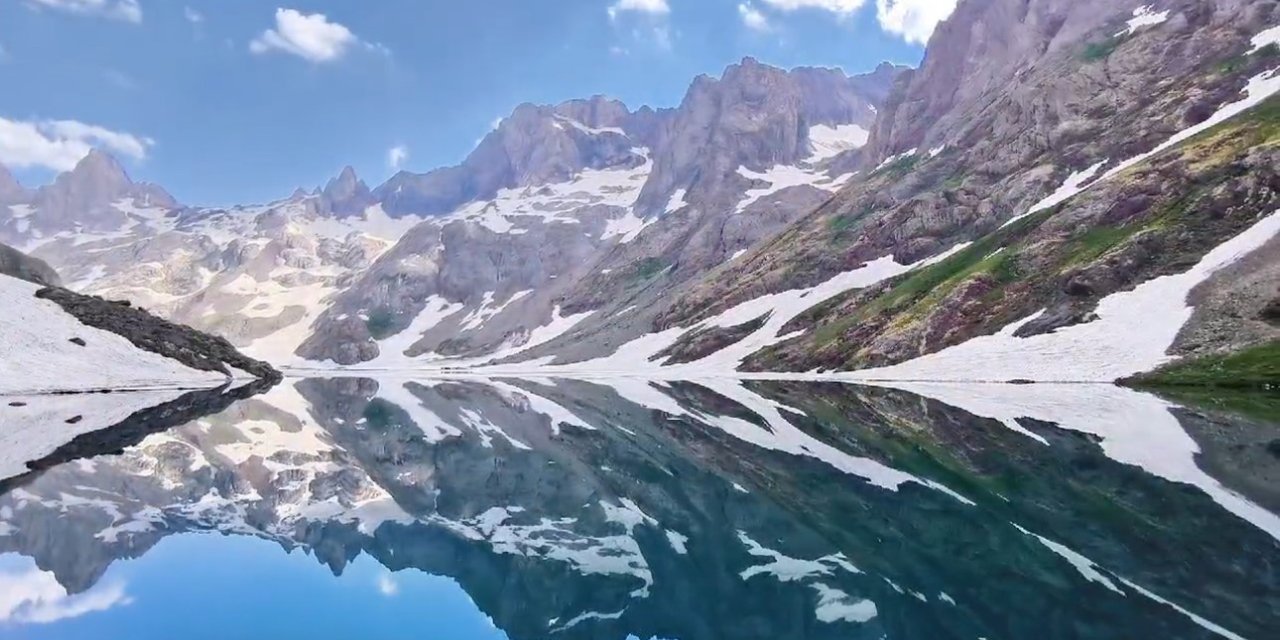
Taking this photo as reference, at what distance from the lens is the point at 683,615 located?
48.8 feet

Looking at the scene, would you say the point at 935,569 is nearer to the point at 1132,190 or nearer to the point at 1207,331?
the point at 1207,331

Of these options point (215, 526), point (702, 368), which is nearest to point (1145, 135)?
point (702, 368)

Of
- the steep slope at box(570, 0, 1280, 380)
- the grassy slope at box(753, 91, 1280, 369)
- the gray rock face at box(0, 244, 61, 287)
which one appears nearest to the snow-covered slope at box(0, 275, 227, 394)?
the gray rock face at box(0, 244, 61, 287)

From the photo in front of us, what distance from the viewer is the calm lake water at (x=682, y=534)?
13.4 m

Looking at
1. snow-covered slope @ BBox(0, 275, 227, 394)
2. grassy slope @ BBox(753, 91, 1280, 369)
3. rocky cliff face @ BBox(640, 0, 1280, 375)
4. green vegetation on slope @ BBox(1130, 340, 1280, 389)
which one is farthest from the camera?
grassy slope @ BBox(753, 91, 1280, 369)

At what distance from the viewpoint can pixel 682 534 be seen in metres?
20.9

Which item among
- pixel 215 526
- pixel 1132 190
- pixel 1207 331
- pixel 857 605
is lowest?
pixel 1207 331

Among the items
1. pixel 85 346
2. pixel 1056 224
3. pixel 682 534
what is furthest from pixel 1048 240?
pixel 85 346

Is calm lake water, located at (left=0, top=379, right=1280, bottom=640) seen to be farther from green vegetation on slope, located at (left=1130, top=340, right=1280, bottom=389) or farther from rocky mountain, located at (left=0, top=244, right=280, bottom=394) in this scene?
rocky mountain, located at (left=0, top=244, right=280, bottom=394)

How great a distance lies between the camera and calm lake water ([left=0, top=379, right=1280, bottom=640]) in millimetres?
13422

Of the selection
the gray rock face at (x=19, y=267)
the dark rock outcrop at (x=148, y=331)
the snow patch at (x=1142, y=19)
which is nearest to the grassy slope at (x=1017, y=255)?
the snow patch at (x=1142, y=19)

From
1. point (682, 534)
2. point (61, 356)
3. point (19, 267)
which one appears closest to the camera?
point (682, 534)

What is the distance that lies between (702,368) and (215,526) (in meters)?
95.3

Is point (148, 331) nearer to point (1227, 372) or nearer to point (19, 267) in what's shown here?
point (19, 267)
